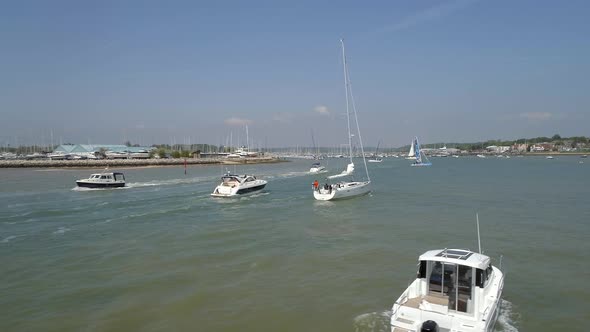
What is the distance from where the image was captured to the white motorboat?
31.5 ft

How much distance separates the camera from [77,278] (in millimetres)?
16156

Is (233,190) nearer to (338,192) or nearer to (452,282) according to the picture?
(338,192)

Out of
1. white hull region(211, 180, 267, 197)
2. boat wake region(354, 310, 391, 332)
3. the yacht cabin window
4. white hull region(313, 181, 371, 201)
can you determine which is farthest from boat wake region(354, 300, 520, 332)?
white hull region(211, 180, 267, 197)

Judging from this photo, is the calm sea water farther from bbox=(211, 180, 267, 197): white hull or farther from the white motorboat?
bbox=(211, 180, 267, 197): white hull

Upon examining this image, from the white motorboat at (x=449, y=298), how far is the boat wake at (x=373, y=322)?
1430 millimetres

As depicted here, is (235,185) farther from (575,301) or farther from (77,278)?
(575,301)

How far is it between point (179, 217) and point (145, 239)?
7.57 metres

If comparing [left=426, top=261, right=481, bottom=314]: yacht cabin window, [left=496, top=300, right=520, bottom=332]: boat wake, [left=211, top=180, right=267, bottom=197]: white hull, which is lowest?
[left=496, top=300, right=520, bottom=332]: boat wake

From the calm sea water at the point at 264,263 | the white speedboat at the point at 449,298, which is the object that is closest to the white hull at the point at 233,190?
the calm sea water at the point at 264,263

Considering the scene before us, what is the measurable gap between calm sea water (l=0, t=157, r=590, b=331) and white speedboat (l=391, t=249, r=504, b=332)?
5.27 feet

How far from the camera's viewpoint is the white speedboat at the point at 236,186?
4241 cm

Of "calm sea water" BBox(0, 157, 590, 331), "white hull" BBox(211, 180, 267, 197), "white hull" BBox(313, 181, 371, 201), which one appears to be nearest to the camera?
"calm sea water" BBox(0, 157, 590, 331)

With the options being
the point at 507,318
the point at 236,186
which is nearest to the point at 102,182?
the point at 236,186

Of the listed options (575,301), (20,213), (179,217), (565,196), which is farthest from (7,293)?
(565,196)
